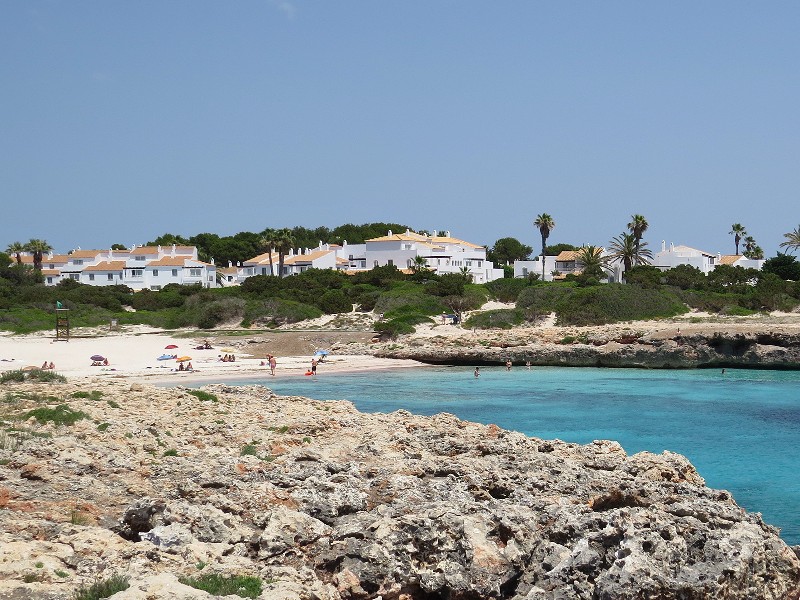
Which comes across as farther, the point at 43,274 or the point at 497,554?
the point at 43,274

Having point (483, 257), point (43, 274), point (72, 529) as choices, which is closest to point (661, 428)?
point (72, 529)

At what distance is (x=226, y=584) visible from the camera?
8.25 metres

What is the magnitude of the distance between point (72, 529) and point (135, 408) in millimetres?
11206

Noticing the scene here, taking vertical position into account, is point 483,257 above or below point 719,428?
above

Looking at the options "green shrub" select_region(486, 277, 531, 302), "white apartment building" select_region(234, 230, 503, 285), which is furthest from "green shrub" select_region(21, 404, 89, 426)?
"white apartment building" select_region(234, 230, 503, 285)

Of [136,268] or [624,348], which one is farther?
[136,268]

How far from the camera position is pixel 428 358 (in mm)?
56219

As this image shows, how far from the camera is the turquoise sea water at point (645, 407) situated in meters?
21.5

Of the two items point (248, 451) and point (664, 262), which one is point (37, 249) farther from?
point (248, 451)

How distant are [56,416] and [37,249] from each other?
9453cm

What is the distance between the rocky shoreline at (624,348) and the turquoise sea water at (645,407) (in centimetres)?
165

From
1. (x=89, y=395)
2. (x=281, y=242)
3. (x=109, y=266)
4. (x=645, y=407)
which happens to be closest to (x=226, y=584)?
(x=89, y=395)

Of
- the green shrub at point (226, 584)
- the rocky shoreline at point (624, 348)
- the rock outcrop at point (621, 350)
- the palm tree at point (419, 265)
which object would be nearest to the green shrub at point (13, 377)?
the green shrub at point (226, 584)

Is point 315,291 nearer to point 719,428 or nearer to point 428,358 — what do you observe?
point 428,358
